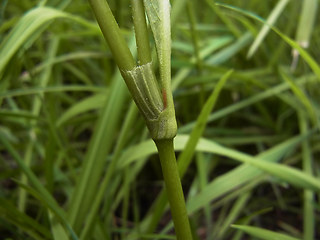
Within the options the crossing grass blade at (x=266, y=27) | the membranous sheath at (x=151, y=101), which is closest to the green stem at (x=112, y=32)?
the membranous sheath at (x=151, y=101)

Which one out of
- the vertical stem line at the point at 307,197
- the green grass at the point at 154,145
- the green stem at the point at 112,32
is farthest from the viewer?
the vertical stem line at the point at 307,197

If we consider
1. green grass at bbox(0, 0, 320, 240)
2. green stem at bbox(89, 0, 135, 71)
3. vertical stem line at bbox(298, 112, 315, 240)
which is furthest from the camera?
vertical stem line at bbox(298, 112, 315, 240)

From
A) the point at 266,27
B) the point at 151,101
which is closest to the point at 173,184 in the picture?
the point at 151,101

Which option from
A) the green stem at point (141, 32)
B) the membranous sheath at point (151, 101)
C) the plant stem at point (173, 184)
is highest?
the green stem at point (141, 32)

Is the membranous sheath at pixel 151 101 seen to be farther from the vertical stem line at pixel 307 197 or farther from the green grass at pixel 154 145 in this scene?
the vertical stem line at pixel 307 197

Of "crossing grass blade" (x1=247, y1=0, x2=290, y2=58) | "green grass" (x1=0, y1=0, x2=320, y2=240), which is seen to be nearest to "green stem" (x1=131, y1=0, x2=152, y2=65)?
"green grass" (x1=0, y1=0, x2=320, y2=240)

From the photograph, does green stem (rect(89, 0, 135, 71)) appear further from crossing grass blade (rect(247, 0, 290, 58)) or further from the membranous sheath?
crossing grass blade (rect(247, 0, 290, 58))

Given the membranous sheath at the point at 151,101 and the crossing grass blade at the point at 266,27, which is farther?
the crossing grass blade at the point at 266,27

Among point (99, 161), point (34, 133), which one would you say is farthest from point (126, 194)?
point (34, 133)
